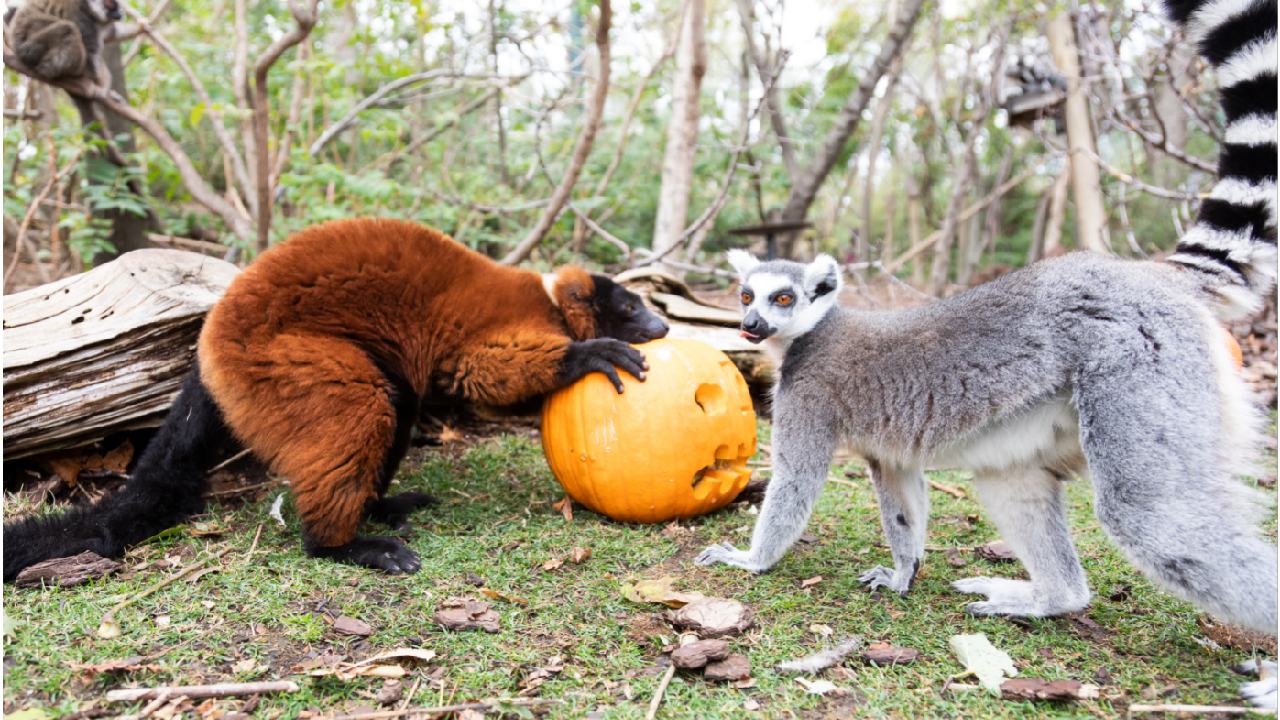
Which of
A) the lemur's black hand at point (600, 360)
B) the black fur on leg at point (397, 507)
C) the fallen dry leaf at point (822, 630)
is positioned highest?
the lemur's black hand at point (600, 360)

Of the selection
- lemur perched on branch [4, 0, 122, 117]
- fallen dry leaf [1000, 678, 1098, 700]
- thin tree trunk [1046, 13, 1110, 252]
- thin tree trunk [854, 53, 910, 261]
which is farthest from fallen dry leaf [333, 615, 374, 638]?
thin tree trunk [1046, 13, 1110, 252]

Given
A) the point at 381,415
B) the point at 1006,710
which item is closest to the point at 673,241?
the point at 381,415

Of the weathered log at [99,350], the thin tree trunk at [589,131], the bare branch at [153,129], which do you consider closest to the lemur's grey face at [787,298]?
Result: the thin tree trunk at [589,131]

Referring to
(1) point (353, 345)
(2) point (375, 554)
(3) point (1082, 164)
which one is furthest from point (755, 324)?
(3) point (1082, 164)

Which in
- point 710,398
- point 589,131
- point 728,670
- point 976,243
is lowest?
point 976,243

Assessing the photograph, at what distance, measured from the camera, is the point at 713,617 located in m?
3.37

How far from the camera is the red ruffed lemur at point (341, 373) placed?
3842mm

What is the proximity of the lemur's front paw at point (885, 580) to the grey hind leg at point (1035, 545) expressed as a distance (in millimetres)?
315

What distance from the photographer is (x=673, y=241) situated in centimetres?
792

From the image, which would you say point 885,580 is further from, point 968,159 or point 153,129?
point 968,159

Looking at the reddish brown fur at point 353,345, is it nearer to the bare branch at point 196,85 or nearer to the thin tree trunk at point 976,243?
the bare branch at point 196,85

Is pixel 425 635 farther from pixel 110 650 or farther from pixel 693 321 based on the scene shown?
pixel 693 321

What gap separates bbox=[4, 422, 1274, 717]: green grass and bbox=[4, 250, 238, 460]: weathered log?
861 millimetres

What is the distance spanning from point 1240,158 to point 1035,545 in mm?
1830
